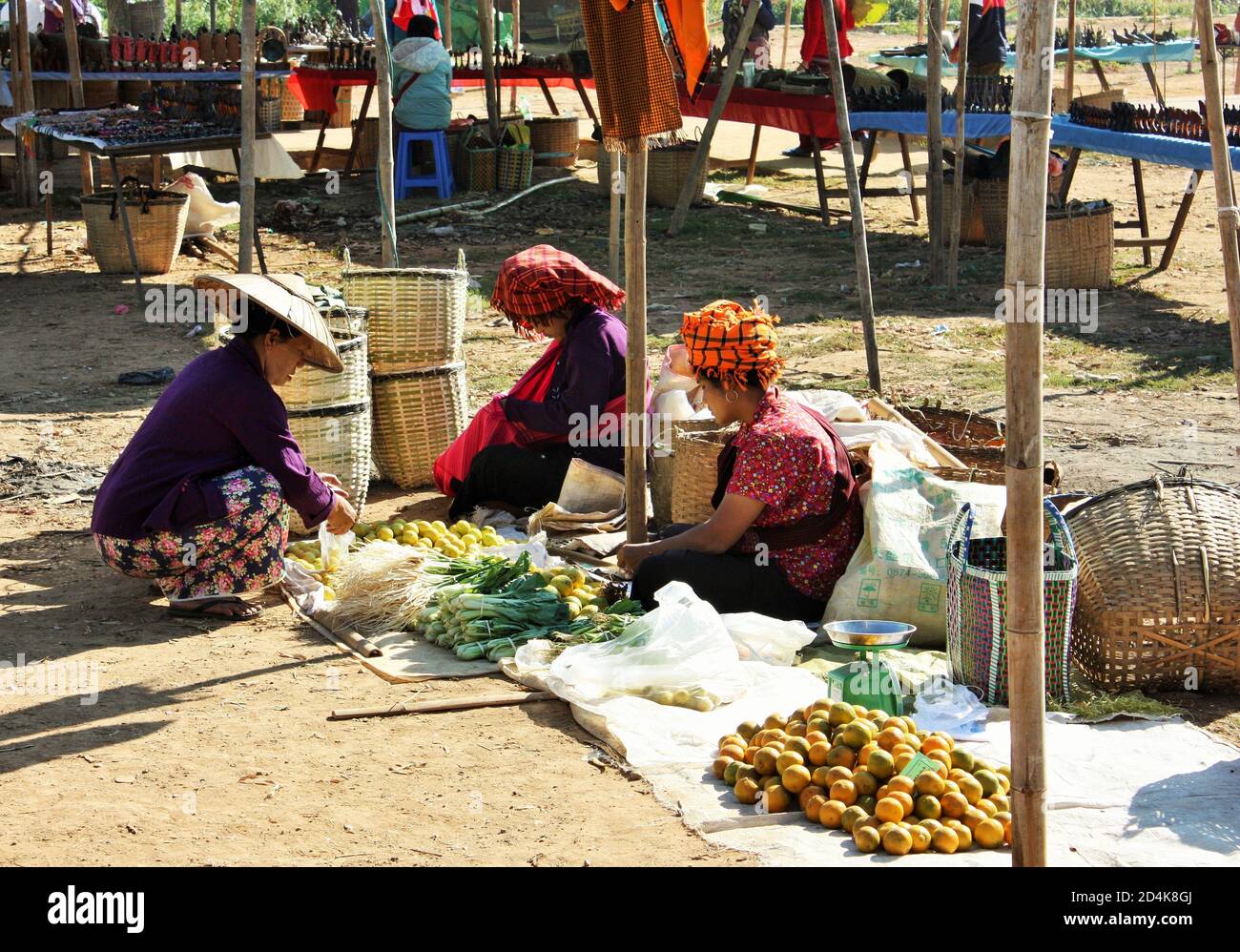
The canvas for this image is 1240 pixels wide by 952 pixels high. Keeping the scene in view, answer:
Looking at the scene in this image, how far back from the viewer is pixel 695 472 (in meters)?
5.22

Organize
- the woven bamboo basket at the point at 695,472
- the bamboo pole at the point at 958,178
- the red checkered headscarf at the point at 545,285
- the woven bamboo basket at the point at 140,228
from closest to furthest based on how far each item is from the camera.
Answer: the woven bamboo basket at the point at 695,472
the red checkered headscarf at the point at 545,285
the bamboo pole at the point at 958,178
the woven bamboo basket at the point at 140,228

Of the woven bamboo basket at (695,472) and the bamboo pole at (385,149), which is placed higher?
the bamboo pole at (385,149)

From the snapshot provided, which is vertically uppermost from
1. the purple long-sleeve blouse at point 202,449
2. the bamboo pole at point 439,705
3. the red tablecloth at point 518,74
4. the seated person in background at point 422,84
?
the red tablecloth at point 518,74

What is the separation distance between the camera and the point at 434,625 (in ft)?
15.2

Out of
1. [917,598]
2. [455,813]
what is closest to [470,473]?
[917,598]

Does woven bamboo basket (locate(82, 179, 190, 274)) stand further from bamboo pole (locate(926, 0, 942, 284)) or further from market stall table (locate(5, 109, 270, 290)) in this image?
bamboo pole (locate(926, 0, 942, 284))

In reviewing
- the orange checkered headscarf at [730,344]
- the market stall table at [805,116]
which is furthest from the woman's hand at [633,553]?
Answer: the market stall table at [805,116]

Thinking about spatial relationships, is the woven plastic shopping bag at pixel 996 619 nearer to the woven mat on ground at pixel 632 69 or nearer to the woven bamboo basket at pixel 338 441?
the woven mat on ground at pixel 632 69

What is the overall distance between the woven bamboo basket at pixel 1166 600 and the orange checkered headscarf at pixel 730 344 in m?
1.20

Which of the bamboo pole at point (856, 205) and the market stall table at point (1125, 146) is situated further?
the market stall table at point (1125, 146)

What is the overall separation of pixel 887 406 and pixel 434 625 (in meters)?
2.08

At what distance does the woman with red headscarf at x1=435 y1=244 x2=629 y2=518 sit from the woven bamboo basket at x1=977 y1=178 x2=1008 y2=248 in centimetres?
655

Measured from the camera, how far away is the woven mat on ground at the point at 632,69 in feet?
15.7
